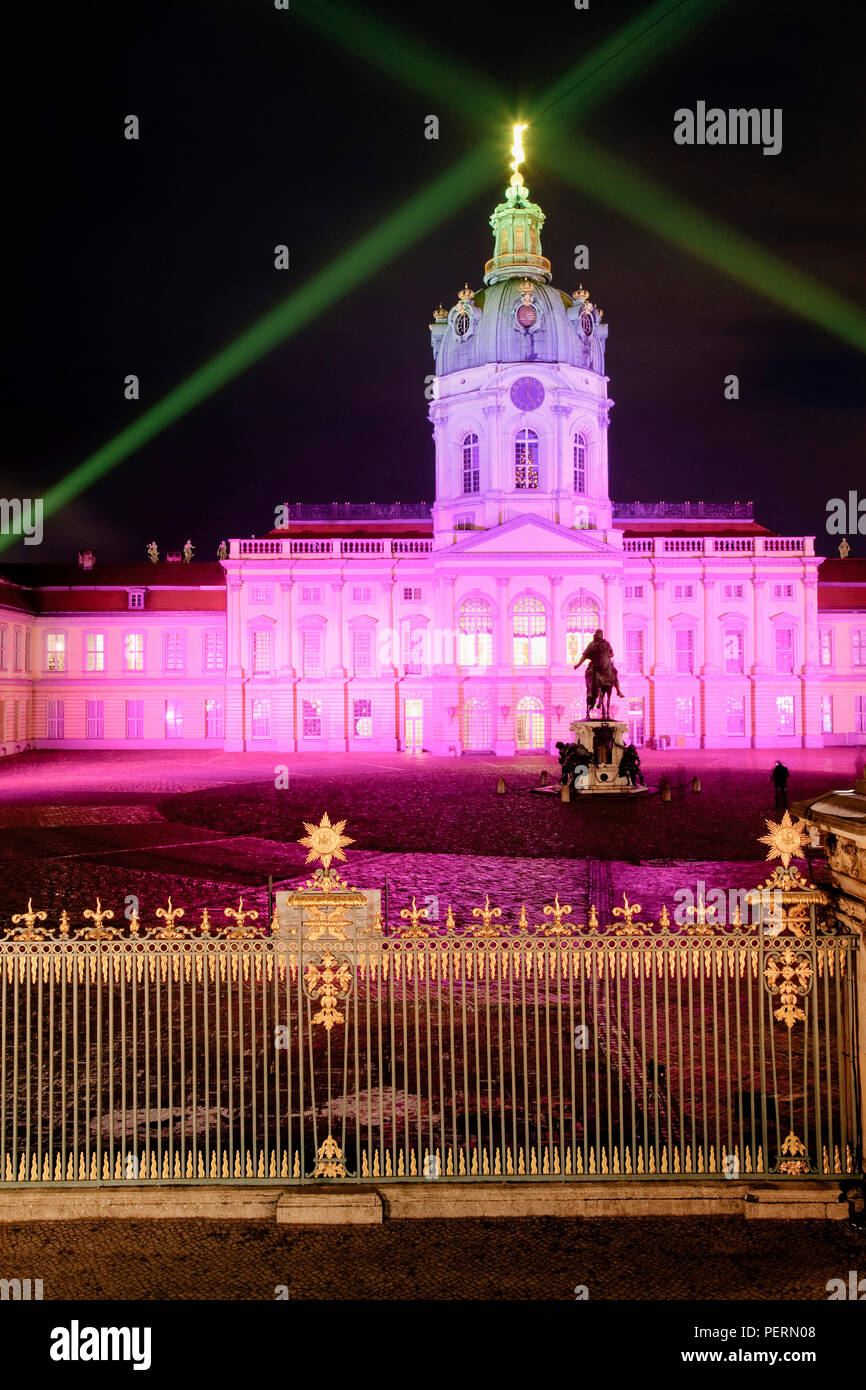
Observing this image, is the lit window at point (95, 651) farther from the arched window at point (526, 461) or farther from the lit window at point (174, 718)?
the arched window at point (526, 461)

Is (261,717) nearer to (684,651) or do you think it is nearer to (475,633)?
(475,633)

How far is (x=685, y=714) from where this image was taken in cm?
5641

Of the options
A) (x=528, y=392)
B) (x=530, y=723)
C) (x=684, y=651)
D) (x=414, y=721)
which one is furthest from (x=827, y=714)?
(x=528, y=392)

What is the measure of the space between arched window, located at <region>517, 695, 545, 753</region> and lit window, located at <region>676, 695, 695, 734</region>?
27.5 feet

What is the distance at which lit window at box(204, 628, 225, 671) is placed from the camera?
2301 inches

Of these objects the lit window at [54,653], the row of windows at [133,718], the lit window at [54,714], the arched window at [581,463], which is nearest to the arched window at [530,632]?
the arched window at [581,463]

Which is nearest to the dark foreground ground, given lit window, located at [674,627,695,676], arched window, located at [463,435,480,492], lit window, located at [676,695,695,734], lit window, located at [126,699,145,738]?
lit window, located at [676,695,695,734]

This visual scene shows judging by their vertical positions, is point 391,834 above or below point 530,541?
below

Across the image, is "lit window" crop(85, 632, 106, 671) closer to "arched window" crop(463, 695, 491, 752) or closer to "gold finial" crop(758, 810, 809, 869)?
"arched window" crop(463, 695, 491, 752)

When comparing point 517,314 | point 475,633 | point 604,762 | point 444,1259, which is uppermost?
point 517,314

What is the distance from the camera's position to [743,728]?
184ft

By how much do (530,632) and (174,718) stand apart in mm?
21322

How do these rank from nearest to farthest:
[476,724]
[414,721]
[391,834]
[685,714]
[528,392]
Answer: [391,834]
[476,724]
[414,721]
[685,714]
[528,392]
